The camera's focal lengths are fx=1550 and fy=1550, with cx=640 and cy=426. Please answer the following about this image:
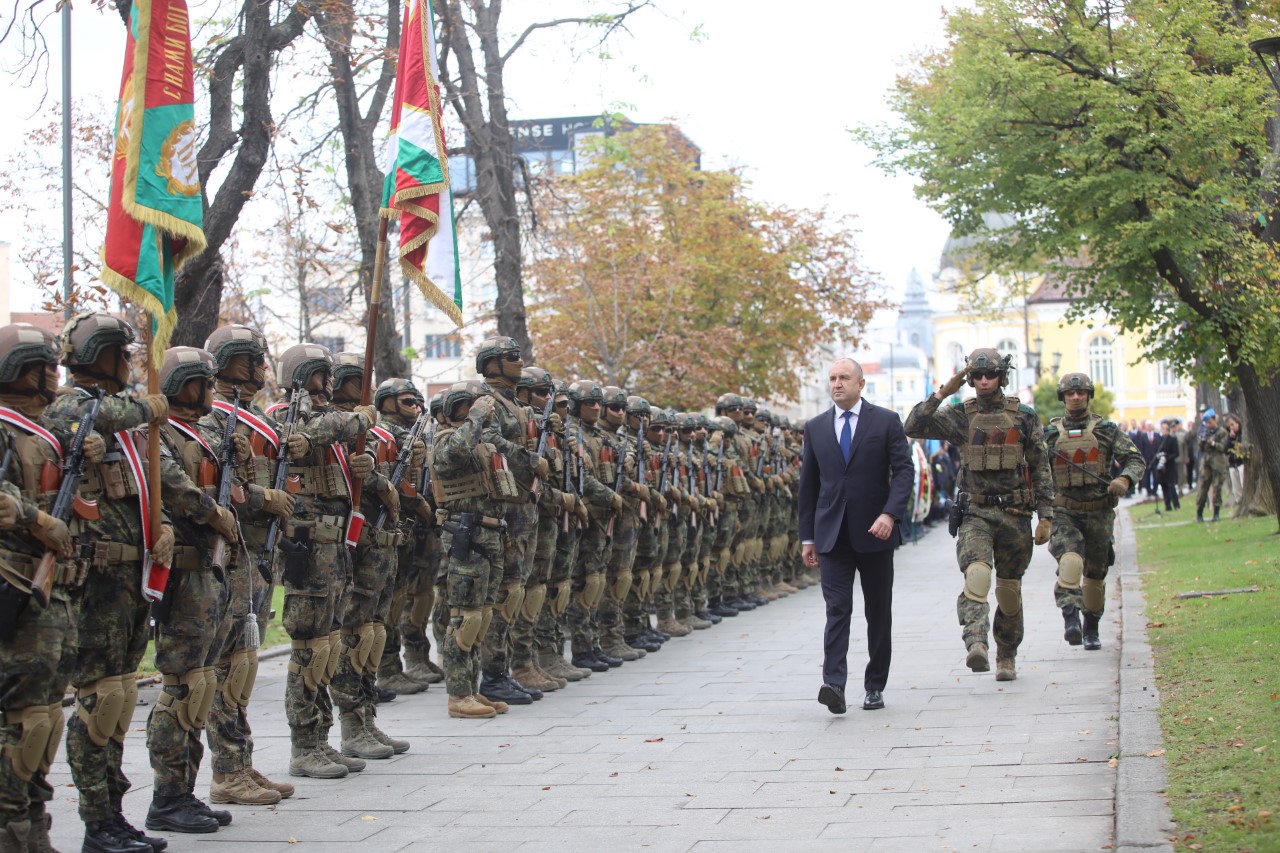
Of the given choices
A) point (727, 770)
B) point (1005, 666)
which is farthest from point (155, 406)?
point (1005, 666)

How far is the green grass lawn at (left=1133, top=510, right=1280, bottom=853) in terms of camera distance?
237 inches

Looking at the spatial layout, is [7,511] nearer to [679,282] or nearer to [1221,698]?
[1221,698]

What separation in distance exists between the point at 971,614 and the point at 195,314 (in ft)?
22.6

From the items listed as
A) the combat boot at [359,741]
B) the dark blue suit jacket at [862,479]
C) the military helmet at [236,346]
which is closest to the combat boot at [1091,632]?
the dark blue suit jacket at [862,479]

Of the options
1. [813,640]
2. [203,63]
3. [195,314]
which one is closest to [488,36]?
[203,63]

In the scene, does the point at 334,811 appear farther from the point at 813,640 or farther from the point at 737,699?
the point at 813,640

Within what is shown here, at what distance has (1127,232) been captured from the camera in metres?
19.3

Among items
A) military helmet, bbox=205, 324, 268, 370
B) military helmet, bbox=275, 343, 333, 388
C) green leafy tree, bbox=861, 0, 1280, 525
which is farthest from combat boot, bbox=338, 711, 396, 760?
green leafy tree, bbox=861, 0, 1280, 525

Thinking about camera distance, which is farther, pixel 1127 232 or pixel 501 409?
pixel 1127 232

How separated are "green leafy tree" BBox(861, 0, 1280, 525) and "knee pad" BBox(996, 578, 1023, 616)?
7.62 m

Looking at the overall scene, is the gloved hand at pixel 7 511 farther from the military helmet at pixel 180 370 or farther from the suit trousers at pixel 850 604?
the suit trousers at pixel 850 604

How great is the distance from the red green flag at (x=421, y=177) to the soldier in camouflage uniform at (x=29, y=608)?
323 centimetres

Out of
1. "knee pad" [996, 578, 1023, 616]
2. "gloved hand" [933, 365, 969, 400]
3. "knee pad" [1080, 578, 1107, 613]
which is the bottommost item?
"knee pad" [1080, 578, 1107, 613]

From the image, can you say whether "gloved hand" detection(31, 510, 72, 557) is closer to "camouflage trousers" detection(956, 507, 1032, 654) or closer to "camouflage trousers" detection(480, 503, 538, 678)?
"camouflage trousers" detection(480, 503, 538, 678)
